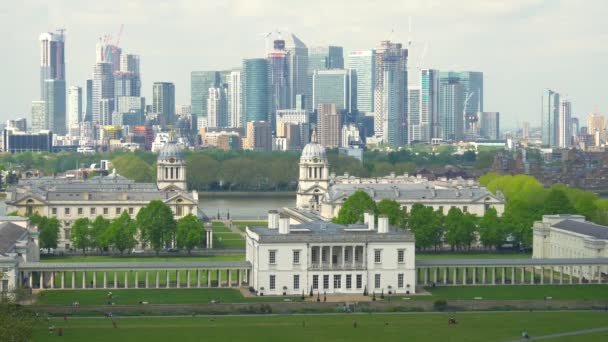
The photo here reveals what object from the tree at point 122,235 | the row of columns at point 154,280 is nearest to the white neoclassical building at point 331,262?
the row of columns at point 154,280

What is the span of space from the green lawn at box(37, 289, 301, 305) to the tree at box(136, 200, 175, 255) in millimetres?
21976

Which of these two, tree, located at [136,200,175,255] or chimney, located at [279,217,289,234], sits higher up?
chimney, located at [279,217,289,234]

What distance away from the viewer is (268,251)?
79.9 meters

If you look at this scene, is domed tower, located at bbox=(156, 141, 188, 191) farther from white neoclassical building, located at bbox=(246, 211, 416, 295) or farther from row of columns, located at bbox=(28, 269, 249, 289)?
white neoclassical building, located at bbox=(246, 211, 416, 295)

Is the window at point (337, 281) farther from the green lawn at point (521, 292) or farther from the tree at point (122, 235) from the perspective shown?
the tree at point (122, 235)

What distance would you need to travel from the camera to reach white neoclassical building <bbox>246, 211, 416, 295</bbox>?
79.7 m

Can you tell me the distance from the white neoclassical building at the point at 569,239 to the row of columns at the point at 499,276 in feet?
1.25

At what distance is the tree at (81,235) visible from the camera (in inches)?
4026

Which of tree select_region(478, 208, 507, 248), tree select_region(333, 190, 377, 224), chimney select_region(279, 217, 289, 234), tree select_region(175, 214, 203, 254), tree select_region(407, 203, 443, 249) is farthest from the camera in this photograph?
tree select_region(333, 190, 377, 224)

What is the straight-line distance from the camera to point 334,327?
66.8 m

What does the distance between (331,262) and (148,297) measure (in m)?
10.1

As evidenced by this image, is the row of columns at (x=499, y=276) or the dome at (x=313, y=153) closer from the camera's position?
the row of columns at (x=499, y=276)

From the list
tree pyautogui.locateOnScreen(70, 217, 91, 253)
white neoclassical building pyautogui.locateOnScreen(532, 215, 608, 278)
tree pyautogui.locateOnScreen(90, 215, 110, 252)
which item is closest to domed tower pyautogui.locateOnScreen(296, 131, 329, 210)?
tree pyautogui.locateOnScreen(90, 215, 110, 252)

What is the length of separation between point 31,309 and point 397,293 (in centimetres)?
1992
